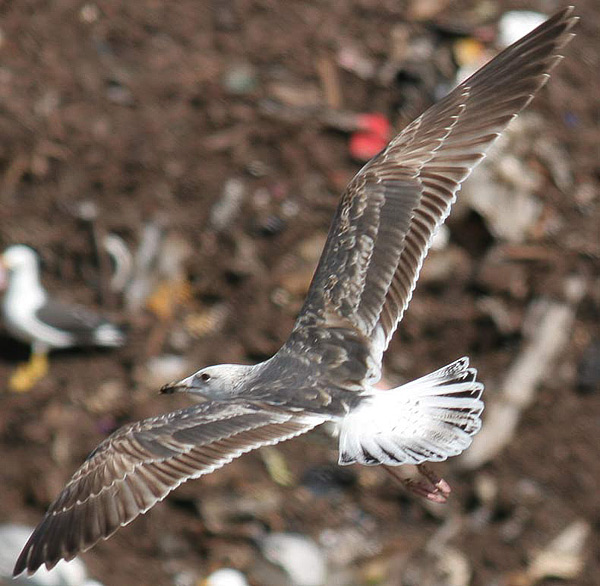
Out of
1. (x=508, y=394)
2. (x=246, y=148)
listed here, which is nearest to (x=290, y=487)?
(x=508, y=394)

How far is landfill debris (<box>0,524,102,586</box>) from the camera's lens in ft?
24.5

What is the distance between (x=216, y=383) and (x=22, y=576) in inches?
104

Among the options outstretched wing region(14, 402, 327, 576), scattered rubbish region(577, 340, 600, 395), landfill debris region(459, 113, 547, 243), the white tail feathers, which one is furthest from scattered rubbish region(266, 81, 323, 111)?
outstretched wing region(14, 402, 327, 576)

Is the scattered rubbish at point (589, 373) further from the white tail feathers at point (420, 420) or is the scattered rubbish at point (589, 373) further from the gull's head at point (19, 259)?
the gull's head at point (19, 259)

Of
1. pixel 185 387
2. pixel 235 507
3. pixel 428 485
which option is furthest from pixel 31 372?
pixel 428 485

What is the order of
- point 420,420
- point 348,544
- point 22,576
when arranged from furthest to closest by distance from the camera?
1. point 348,544
2. point 22,576
3. point 420,420

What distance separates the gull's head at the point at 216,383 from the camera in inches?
215

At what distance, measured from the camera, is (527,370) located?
27.1 feet

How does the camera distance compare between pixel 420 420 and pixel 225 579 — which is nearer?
pixel 420 420

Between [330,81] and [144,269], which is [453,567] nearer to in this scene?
[144,269]

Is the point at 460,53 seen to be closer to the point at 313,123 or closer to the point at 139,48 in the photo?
the point at 313,123

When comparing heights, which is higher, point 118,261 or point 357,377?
point 357,377

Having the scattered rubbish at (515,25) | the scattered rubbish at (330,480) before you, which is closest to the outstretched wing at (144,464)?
the scattered rubbish at (330,480)

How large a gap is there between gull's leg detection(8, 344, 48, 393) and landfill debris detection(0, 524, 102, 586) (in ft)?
3.26
